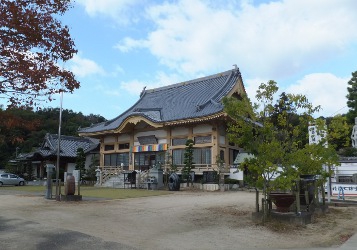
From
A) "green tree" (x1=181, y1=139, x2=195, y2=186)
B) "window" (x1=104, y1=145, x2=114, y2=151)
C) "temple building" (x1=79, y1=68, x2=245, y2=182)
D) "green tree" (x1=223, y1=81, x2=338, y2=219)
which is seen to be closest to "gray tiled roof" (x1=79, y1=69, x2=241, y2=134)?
"temple building" (x1=79, y1=68, x2=245, y2=182)

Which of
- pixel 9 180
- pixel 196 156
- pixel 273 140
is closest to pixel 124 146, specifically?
pixel 196 156

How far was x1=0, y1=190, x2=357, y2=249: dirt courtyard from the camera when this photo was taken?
7.29m

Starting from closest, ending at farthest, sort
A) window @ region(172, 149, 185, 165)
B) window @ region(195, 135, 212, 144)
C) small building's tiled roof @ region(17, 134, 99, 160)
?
window @ region(195, 135, 212, 144) < window @ region(172, 149, 185, 165) < small building's tiled roof @ region(17, 134, 99, 160)

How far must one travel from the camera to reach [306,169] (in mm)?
10242

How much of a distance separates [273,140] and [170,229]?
375cm

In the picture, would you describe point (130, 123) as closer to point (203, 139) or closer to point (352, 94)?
point (203, 139)

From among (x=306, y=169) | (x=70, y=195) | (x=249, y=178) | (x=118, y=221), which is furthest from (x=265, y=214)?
(x=70, y=195)

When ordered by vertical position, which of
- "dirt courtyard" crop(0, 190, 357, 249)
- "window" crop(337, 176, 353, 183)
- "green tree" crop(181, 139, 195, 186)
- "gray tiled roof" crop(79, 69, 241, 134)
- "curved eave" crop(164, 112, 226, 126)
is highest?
"gray tiled roof" crop(79, 69, 241, 134)

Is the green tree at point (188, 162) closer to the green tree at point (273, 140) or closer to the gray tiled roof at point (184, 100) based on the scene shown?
the gray tiled roof at point (184, 100)

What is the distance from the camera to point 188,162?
26594mm

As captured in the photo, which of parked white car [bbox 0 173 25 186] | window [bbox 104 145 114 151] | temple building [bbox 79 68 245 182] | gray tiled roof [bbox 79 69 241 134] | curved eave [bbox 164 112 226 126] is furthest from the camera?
window [bbox 104 145 114 151]

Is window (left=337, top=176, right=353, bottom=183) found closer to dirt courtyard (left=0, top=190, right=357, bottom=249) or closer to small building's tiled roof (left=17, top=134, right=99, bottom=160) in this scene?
dirt courtyard (left=0, top=190, right=357, bottom=249)

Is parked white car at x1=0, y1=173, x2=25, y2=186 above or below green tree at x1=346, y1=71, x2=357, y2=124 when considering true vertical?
below

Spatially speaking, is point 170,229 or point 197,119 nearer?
point 170,229
